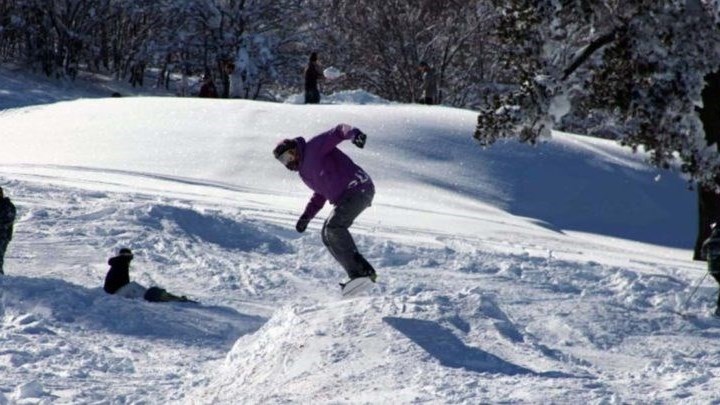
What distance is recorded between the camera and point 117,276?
11344mm

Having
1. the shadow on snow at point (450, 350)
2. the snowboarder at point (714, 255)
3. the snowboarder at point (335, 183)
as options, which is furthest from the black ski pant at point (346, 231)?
the snowboarder at point (714, 255)

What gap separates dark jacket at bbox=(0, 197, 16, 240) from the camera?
449 inches

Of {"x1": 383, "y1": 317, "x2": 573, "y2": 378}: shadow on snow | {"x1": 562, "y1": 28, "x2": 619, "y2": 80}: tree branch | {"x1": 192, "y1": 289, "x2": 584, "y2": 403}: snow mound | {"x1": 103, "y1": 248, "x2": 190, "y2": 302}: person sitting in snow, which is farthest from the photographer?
{"x1": 562, "y1": 28, "x2": 619, "y2": 80}: tree branch

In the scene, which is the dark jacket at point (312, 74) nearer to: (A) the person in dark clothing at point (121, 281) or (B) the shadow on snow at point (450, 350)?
(A) the person in dark clothing at point (121, 281)

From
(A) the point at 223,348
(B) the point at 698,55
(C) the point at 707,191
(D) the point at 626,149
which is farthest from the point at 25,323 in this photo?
(D) the point at 626,149

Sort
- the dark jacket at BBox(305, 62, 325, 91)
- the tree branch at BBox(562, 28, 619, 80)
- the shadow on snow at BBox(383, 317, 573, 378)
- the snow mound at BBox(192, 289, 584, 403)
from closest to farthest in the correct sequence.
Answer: the snow mound at BBox(192, 289, 584, 403) < the shadow on snow at BBox(383, 317, 573, 378) < the tree branch at BBox(562, 28, 619, 80) < the dark jacket at BBox(305, 62, 325, 91)

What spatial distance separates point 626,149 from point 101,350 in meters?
21.9

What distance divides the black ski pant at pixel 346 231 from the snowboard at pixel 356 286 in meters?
0.08

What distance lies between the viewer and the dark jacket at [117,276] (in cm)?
1126

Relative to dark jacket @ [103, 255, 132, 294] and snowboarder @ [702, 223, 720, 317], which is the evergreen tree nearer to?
snowboarder @ [702, 223, 720, 317]

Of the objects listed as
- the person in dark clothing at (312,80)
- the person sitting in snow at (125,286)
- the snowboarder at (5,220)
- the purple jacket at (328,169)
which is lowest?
the person sitting in snow at (125,286)

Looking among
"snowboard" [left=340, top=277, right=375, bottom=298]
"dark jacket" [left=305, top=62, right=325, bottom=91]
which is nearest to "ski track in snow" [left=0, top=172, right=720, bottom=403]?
"snowboard" [left=340, top=277, right=375, bottom=298]

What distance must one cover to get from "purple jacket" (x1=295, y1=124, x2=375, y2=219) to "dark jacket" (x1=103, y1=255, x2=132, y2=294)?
2.52 m

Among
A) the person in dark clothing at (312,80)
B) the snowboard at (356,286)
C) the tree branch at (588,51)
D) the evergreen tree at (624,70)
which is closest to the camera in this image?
the snowboard at (356,286)
